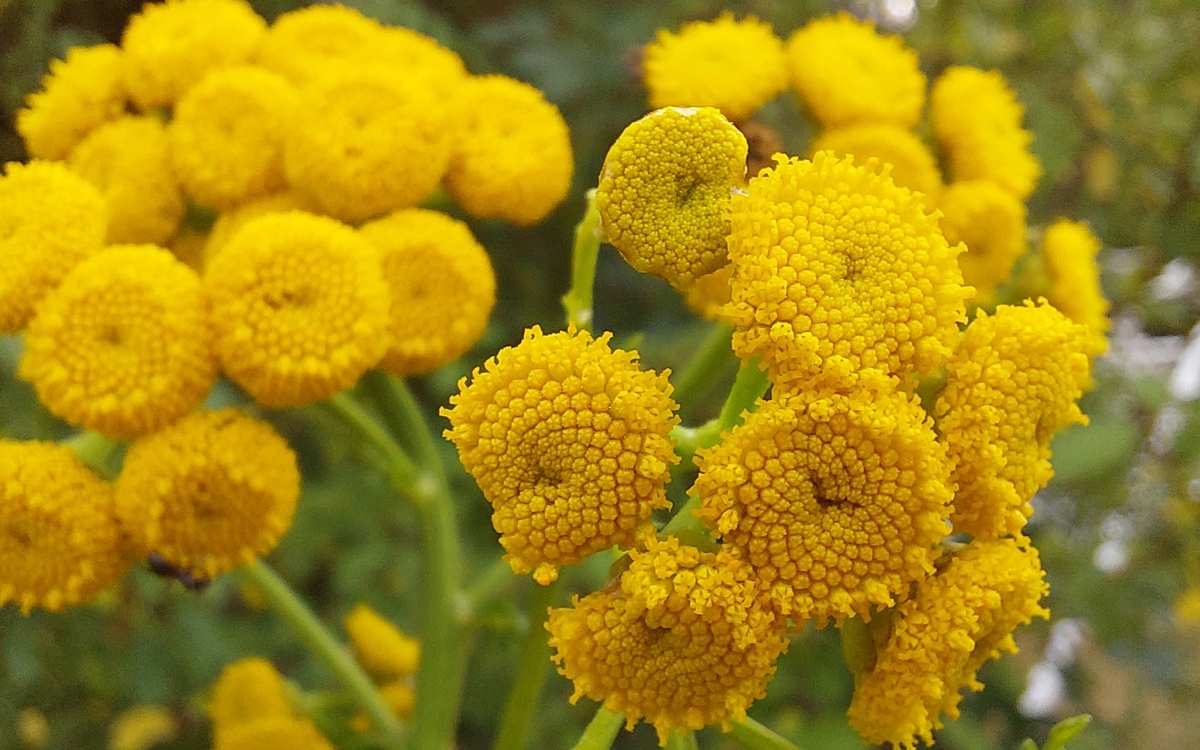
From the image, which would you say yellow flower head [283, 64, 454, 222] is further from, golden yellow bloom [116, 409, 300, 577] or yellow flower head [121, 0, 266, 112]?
golden yellow bloom [116, 409, 300, 577]

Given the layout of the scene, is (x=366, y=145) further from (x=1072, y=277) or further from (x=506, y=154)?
(x=1072, y=277)

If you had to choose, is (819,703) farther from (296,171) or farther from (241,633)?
(296,171)

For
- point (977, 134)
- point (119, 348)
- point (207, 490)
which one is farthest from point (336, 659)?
point (977, 134)

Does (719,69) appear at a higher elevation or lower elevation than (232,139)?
higher

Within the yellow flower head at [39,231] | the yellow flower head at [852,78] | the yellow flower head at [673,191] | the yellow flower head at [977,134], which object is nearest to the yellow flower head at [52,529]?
the yellow flower head at [39,231]

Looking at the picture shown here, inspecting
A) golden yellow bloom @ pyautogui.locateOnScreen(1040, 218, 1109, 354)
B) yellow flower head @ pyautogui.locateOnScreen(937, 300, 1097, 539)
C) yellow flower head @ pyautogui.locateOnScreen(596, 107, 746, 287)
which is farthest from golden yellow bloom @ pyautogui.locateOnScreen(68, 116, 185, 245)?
golden yellow bloom @ pyautogui.locateOnScreen(1040, 218, 1109, 354)

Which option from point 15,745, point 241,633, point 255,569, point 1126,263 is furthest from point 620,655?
point 1126,263
